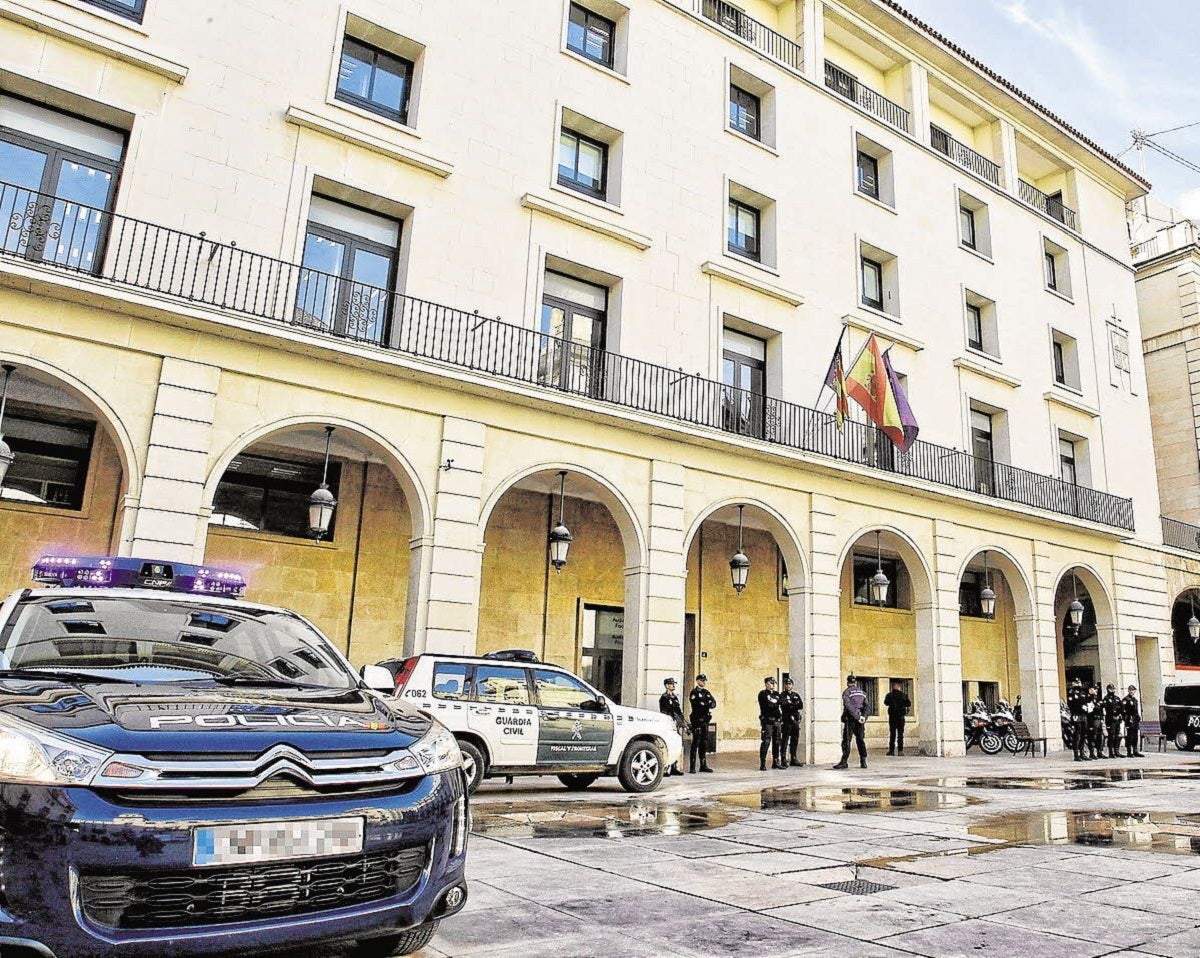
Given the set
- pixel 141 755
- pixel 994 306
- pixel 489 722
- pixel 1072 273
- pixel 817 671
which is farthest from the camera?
pixel 1072 273

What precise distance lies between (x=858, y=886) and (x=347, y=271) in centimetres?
1240

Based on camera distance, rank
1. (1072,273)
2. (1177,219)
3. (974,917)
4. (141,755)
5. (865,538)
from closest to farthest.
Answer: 1. (141,755)
2. (974,917)
3. (865,538)
4. (1072,273)
5. (1177,219)

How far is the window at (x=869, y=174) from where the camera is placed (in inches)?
912

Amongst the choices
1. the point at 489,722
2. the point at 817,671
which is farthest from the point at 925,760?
the point at 489,722

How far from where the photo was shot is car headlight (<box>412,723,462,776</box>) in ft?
12.4

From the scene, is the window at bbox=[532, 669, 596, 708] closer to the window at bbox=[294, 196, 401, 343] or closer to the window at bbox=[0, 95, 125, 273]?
the window at bbox=[294, 196, 401, 343]

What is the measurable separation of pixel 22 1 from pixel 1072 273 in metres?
27.6

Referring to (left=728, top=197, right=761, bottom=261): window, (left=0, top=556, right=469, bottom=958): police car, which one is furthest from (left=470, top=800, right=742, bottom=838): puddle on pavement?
(left=728, top=197, right=761, bottom=261): window

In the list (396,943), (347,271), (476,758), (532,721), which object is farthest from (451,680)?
(347,271)

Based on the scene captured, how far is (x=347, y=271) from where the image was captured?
48.5 feet

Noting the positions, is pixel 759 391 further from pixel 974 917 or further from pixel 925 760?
pixel 974 917

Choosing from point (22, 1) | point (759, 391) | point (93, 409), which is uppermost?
point (22, 1)

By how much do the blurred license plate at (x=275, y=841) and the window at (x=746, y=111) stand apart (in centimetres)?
2008

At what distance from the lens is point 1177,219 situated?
3722 cm
